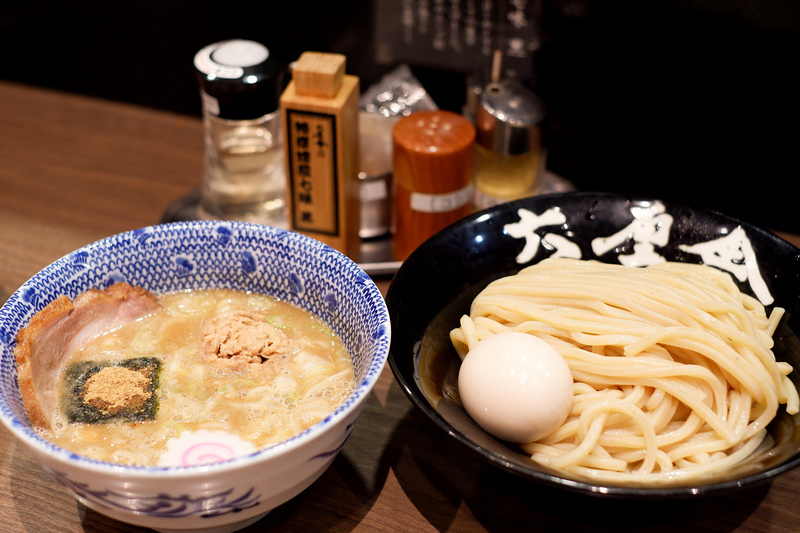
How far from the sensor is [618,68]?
2111 mm

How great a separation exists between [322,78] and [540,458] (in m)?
0.93

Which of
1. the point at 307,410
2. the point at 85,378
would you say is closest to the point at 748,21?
the point at 307,410

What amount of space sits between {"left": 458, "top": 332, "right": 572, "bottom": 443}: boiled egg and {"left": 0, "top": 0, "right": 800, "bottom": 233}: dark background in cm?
80

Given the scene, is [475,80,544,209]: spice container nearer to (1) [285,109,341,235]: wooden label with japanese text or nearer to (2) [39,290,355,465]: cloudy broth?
(1) [285,109,341,235]: wooden label with japanese text

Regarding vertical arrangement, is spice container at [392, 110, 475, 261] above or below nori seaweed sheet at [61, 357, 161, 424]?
above

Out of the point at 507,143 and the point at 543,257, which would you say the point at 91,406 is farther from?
the point at 507,143

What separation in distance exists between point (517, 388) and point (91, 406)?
0.67 m

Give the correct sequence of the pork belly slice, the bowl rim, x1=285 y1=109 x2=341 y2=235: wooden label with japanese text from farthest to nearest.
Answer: x1=285 y1=109 x2=341 y2=235: wooden label with japanese text
the pork belly slice
the bowl rim

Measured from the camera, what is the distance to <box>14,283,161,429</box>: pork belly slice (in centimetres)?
109

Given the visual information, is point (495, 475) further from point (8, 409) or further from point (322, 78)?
point (322, 78)

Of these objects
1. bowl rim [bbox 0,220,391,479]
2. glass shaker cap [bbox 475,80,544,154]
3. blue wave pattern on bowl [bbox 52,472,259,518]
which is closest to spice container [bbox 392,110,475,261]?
glass shaker cap [bbox 475,80,544,154]

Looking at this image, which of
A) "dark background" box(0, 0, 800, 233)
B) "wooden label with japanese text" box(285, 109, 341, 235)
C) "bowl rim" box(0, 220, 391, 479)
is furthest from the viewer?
"dark background" box(0, 0, 800, 233)

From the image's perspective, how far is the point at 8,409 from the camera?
0.97m

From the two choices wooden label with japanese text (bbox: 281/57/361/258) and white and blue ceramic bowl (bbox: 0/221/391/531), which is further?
wooden label with japanese text (bbox: 281/57/361/258)
